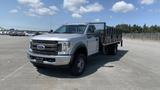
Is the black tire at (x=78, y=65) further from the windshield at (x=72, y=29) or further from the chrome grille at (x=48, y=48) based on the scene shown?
the windshield at (x=72, y=29)

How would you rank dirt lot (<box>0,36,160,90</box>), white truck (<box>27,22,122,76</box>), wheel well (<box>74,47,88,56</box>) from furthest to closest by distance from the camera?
wheel well (<box>74,47,88,56</box>)
white truck (<box>27,22,122,76</box>)
dirt lot (<box>0,36,160,90</box>)

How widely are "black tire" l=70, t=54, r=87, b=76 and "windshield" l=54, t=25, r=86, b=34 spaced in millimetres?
1274

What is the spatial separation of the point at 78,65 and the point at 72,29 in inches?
84.9

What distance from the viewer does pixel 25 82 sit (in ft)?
26.1

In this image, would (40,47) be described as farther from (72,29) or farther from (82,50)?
(72,29)

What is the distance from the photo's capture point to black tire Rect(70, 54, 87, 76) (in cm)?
904

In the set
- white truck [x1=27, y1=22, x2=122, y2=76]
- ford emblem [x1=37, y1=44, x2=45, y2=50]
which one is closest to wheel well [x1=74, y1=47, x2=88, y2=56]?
white truck [x1=27, y1=22, x2=122, y2=76]

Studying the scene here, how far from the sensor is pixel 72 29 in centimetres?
1087

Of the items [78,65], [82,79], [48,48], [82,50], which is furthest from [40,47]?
[82,79]

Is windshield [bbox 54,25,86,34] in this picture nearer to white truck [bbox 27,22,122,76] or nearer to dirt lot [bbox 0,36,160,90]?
white truck [bbox 27,22,122,76]

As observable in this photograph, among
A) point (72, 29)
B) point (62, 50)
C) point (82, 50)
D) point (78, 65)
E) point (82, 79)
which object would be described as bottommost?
point (82, 79)

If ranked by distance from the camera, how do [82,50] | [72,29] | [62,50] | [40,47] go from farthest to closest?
[72,29], [82,50], [40,47], [62,50]

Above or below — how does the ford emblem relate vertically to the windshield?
below

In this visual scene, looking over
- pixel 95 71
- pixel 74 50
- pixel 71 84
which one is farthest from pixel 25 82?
pixel 95 71
